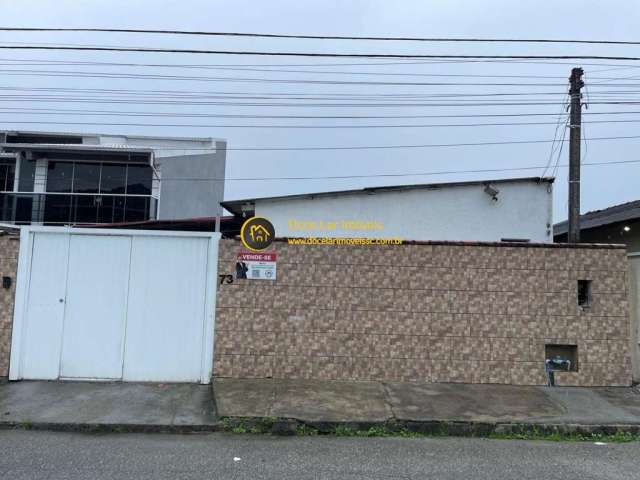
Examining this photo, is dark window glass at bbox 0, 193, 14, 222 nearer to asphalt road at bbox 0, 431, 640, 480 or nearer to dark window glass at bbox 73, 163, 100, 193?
dark window glass at bbox 73, 163, 100, 193

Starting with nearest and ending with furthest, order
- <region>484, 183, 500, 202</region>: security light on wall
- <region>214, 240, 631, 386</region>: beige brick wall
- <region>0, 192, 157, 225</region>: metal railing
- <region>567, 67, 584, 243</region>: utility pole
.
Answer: <region>214, 240, 631, 386</region>: beige brick wall
<region>567, 67, 584, 243</region>: utility pole
<region>484, 183, 500, 202</region>: security light on wall
<region>0, 192, 157, 225</region>: metal railing

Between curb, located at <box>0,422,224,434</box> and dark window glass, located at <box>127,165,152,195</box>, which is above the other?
dark window glass, located at <box>127,165,152,195</box>

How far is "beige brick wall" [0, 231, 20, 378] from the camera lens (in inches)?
299

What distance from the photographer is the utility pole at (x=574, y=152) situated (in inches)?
437

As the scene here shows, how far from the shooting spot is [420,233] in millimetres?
12906

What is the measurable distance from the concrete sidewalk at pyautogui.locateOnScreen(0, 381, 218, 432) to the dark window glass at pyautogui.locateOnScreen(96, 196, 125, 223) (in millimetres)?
13279

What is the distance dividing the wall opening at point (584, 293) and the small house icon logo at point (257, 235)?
4819 millimetres

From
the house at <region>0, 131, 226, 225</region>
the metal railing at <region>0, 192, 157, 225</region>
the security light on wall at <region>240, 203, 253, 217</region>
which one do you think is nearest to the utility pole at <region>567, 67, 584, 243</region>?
the security light on wall at <region>240, 203, 253, 217</region>

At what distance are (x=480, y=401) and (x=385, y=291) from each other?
2.06 m

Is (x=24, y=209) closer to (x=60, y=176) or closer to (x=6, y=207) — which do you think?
(x=6, y=207)

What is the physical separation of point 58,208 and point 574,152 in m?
17.6

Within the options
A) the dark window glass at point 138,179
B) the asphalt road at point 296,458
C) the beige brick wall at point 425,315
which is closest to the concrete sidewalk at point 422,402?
the beige brick wall at point 425,315

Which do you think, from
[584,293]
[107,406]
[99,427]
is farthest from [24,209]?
[584,293]

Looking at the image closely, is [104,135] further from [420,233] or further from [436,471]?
[436,471]
